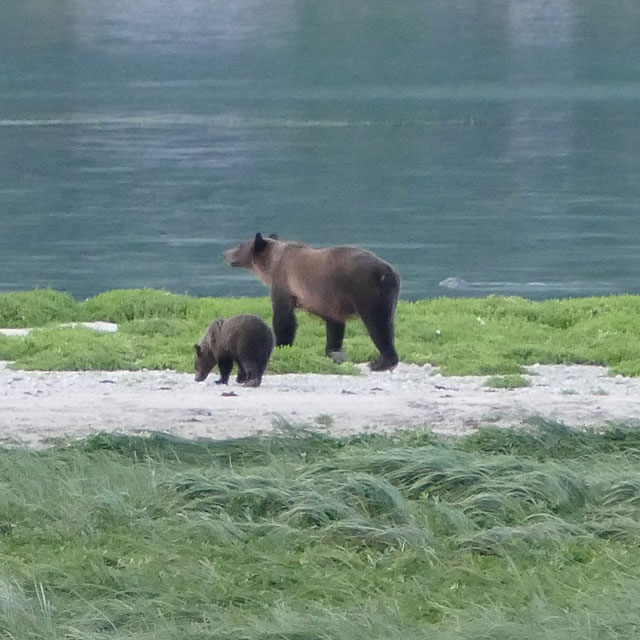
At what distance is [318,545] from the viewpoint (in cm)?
681

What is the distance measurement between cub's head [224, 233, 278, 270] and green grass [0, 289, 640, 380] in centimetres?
85

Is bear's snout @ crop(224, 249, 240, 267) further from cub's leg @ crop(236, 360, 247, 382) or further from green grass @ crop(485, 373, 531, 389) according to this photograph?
green grass @ crop(485, 373, 531, 389)

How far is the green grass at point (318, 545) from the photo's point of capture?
19.3 feet

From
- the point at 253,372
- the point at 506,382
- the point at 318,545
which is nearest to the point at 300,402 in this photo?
the point at 253,372

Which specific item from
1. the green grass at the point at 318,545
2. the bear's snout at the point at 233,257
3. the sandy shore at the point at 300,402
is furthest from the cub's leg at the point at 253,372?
the green grass at the point at 318,545

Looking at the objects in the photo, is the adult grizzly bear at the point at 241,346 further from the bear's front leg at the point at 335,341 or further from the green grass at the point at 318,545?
the green grass at the point at 318,545

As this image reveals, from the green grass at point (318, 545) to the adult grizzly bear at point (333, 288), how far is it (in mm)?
3808

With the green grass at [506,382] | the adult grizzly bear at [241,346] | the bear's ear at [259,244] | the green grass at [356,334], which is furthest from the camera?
the bear's ear at [259,244]

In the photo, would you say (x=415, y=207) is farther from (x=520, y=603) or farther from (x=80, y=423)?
(x=520, y=603)

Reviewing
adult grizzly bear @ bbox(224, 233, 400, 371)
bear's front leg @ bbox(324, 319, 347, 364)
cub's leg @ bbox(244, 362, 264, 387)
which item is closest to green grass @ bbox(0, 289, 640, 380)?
bear's front leg @ bbox(324, 319, 347, 364)

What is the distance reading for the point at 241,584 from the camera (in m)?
6.36

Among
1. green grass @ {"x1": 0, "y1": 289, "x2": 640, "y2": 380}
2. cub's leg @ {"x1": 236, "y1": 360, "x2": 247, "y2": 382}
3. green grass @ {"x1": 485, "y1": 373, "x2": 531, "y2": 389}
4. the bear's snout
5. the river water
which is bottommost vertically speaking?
the river water

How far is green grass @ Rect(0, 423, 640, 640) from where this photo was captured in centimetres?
588

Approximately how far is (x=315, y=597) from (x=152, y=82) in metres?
73.1
